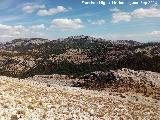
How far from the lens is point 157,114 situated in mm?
45031

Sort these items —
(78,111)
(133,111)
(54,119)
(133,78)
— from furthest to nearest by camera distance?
(133,78) < (133,111) < (78,111) < (54,119)

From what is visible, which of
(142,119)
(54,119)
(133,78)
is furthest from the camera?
(133,78)

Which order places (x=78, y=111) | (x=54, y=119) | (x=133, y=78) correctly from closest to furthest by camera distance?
(x=54, y=119) → (x=78, y=111) → (x=133, y=78)

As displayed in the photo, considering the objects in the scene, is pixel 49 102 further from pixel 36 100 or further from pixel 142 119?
pixel 142 119

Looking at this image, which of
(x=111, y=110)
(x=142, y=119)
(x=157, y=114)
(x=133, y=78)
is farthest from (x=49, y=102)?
(x=133, y=78)

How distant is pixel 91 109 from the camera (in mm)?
38625

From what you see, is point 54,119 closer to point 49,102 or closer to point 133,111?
point 49,102

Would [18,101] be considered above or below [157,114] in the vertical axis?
above

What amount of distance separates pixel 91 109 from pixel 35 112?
29.6 ft

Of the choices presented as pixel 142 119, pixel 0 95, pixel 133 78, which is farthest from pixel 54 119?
pixel 133 78

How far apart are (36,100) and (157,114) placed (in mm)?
19125

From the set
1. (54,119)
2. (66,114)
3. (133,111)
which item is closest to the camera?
(54,119)

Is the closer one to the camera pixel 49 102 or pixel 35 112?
pixel 35 112

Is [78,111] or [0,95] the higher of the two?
[0,95]
